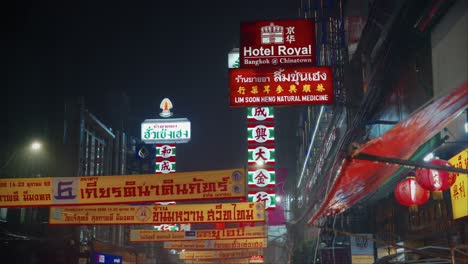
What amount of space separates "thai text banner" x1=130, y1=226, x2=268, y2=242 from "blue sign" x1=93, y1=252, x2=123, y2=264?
2.77 m

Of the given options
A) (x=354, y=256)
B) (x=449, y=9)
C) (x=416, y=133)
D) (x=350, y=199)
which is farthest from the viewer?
(x=354, y=256)

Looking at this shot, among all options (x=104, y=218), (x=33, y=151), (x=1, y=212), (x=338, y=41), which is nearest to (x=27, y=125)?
(x=33, y=151)

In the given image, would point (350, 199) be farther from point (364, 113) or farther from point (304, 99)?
point (304, 99)

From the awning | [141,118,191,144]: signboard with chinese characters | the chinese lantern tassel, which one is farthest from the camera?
[141,118,191,144]: signboard with chinese characters

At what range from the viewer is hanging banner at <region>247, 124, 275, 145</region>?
2733 cm

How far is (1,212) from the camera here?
23516 mm

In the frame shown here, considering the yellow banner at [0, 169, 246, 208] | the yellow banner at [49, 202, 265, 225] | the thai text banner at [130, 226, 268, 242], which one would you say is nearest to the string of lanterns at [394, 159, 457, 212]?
the yellow banner at [0, 169, 246, 208]

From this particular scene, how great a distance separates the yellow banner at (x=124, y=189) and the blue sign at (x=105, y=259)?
12.2 meters

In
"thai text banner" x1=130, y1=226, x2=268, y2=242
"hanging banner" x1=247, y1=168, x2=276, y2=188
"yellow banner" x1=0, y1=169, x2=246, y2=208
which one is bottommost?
"thai text banner" x1=130, y1=226, x2=268, y2=242

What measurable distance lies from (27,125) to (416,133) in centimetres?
2241

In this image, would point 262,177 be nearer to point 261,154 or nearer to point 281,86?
point 261,154

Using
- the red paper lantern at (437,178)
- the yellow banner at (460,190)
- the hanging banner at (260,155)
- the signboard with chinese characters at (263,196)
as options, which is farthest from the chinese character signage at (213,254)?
the red paper lantern at (437,178)

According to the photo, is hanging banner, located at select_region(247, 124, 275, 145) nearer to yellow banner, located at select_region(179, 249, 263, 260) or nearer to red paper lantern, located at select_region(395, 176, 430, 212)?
yellow banner, located at select_region(179, 249, 263, 260)

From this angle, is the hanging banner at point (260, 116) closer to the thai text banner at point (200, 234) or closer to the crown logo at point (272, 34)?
the thai text banner at point (200, 234)
